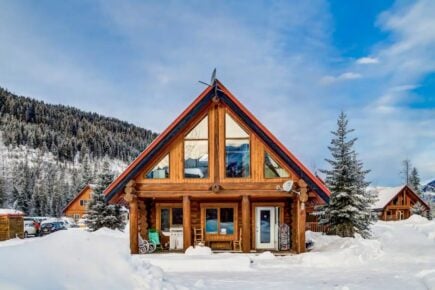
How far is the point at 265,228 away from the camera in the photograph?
16906mm

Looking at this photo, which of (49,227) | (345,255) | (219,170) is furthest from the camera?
(49,227)

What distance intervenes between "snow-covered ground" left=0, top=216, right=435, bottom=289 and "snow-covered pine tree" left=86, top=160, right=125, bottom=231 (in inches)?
723

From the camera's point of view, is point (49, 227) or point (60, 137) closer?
point (49, 227)

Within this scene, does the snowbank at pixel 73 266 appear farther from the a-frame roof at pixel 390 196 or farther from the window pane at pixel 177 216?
the a-frame roof at pixel 390 196

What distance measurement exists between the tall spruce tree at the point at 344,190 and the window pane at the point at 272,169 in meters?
5.26

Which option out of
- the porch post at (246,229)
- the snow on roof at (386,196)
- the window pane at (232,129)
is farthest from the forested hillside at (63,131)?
the porch post at (246,229)

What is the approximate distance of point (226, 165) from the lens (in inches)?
618

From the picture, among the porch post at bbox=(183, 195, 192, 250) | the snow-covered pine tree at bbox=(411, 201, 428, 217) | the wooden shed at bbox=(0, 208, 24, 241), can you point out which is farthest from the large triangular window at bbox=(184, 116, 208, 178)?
the snow-covered pine tree at bbox=(411, 201, 428, 217)

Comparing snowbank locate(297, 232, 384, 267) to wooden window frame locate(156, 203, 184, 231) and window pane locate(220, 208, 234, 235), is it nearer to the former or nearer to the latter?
window pane locate(220, 208, 234, 235)

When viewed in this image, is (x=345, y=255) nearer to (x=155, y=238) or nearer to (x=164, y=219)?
(x=155, y=238)

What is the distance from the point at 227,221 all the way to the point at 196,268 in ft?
16.1

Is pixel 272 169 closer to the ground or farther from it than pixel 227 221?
farther from it

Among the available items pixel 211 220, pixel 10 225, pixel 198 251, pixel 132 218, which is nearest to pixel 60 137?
pixel 10 225

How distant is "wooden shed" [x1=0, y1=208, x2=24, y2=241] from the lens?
2798 cm
